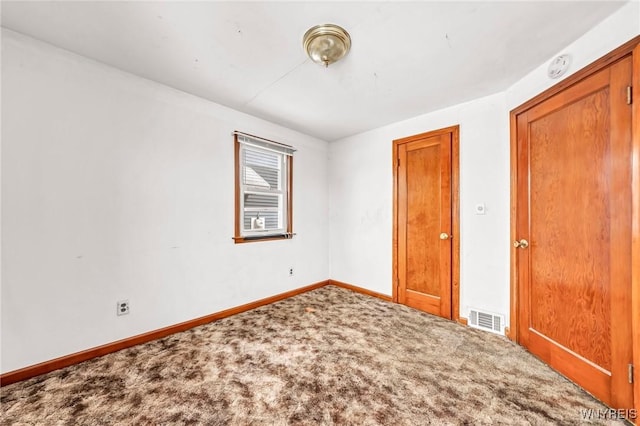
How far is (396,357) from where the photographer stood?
199 cm

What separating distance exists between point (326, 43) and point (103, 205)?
2220 millimetres

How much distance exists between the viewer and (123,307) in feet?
6.89

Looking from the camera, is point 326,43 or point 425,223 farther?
point 425,223

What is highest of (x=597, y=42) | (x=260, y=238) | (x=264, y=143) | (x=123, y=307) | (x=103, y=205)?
(x=597, y=42)

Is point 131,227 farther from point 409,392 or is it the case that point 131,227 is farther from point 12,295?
point 409,392

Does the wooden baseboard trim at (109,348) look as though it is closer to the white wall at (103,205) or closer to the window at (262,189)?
the white wall at (103,205)

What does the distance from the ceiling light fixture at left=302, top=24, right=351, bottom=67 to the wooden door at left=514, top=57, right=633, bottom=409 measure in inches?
65.7

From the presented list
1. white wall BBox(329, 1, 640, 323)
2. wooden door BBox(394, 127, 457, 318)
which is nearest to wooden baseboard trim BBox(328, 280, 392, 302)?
white wall BBox(329, 1, 640, 323)

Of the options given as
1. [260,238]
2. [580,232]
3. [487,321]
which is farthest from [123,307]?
[580,232]

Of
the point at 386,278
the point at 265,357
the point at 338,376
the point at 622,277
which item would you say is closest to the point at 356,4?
the point at 622,277

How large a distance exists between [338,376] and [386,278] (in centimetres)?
183

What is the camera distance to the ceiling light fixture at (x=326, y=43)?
62.9 inches

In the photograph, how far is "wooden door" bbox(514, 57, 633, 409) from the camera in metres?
1.42

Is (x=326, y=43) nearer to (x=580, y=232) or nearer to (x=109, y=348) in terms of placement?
(x=580, y=232)
